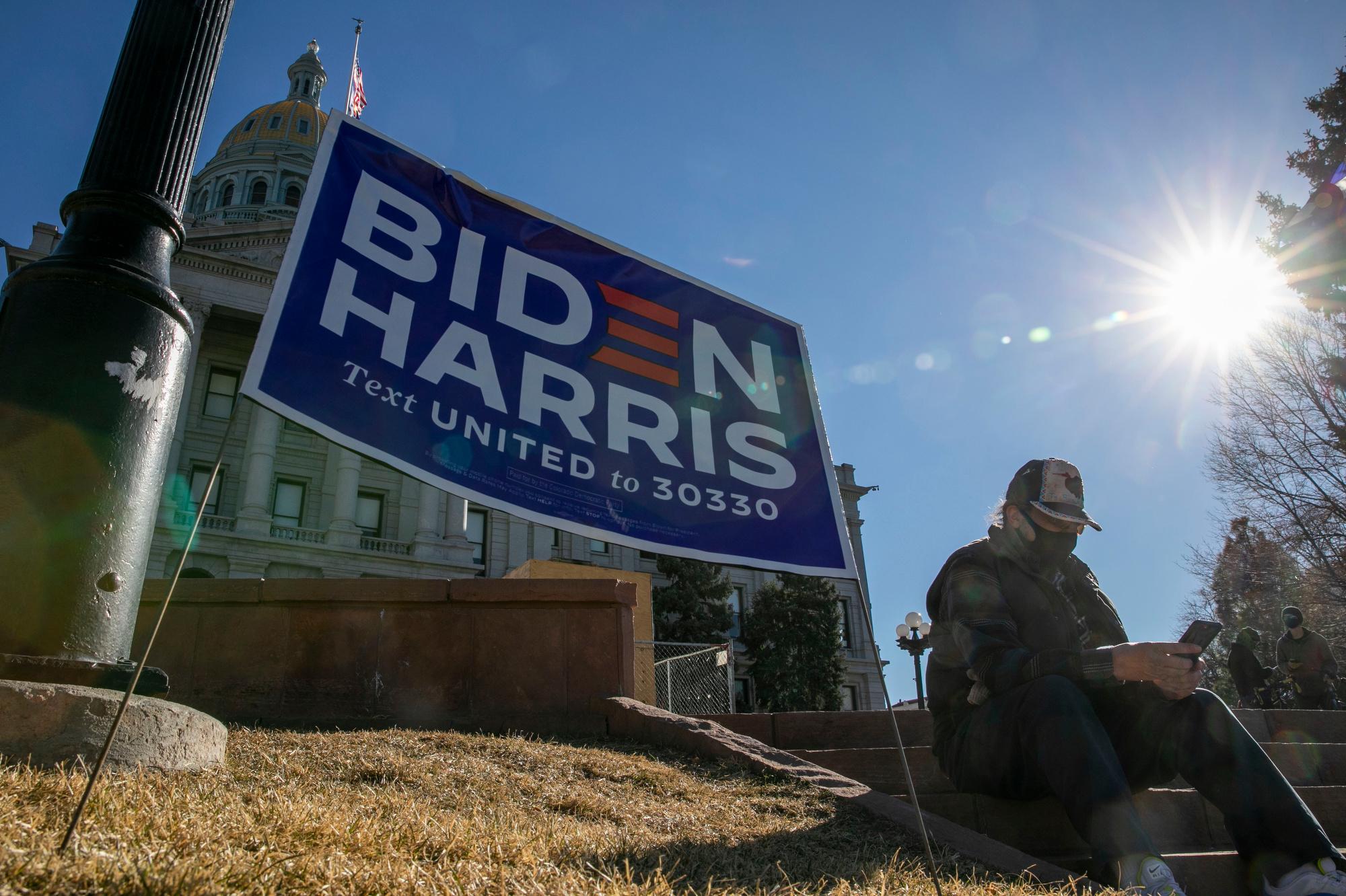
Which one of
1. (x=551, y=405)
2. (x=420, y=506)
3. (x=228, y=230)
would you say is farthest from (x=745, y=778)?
(x=228, y=230)

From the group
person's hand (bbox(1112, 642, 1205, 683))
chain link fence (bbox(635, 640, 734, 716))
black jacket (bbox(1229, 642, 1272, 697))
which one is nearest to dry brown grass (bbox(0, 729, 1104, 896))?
person's hand (bbox(1112, 642, 1205, 683))

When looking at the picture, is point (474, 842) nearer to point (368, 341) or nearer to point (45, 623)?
point (368, 341)

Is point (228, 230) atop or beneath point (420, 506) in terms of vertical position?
atop

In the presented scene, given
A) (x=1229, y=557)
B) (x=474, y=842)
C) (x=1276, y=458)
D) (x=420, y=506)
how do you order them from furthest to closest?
(x=420, y=506) → (x=1229, y=557) → (x=1276, y=458) → (x=474, y=842)

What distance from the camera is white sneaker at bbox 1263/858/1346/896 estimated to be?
2.50 meters

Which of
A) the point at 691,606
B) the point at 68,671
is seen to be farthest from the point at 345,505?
the point at 68,671

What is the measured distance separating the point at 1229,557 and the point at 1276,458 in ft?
23.8

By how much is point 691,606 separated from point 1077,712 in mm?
32273

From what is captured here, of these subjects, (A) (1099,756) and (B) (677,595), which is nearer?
(A) (1099,756)

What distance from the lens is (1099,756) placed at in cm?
275

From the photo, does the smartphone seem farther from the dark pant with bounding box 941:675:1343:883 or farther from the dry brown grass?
the dry brown grass

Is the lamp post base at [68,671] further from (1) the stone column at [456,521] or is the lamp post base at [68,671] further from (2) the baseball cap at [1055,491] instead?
(1) the stone column at [456,521]

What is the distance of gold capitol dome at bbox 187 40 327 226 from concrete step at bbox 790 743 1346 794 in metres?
54.3

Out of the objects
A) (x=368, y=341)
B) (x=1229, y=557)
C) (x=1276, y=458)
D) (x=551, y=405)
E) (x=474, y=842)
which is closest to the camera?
(x=474, y=842)
